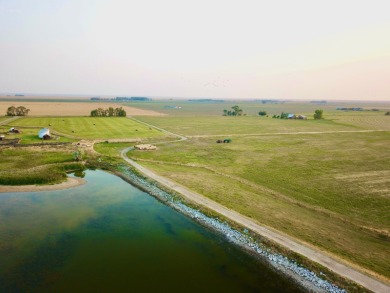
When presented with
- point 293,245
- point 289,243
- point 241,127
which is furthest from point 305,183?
point 241,127

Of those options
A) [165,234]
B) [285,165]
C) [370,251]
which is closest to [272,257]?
[370,251]

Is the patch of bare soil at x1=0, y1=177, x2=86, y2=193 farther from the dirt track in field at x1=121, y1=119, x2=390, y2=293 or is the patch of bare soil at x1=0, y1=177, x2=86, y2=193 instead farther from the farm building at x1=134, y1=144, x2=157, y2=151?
the farm building at x1=134, y1=144, x2=157, y2=151

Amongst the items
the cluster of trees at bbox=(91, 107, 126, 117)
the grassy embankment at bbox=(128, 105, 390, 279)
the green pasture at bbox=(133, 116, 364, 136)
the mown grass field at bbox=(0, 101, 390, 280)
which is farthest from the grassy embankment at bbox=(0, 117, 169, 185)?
the cluster of trees at bbox=(91, 107, 126, 117)

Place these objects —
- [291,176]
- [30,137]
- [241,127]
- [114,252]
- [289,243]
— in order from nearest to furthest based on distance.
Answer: [114,252], [289,243], [291,176], [30,137], [241,127]

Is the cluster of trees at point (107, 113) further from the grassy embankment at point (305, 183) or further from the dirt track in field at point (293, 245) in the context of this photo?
the dirt track in field at point (293, 245)

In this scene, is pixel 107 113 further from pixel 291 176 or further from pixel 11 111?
pixel 291 176

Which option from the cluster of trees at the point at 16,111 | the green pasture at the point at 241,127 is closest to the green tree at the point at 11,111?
the cluster of trees at the point at 16,111
